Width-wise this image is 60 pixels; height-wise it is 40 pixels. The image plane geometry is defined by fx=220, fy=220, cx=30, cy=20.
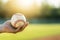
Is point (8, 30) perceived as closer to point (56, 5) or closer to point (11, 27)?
point (11, 27)

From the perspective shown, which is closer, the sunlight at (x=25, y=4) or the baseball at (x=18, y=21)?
the baseball at (x=18, y=21)

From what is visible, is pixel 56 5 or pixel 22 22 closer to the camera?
pixel 22 22

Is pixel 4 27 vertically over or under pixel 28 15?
Result: over

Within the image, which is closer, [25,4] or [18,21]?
[18,21]

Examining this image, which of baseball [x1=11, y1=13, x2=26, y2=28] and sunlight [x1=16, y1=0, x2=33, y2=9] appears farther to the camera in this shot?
sunlight [x1=16, y1=0, x2=33, y2=9]

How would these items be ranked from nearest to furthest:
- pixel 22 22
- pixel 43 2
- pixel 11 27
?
pixel 22 22 → pixel 11 27 → pixel 43 2

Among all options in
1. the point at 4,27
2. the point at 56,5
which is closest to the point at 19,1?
the point at 56,5

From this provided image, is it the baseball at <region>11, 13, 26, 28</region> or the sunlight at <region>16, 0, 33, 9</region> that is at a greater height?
the baseball at <region>11, 13, 26, 28</region>

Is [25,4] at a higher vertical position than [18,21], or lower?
lower

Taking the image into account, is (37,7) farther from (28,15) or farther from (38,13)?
(28,15)

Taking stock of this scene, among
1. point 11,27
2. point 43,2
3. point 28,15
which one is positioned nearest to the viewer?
point 11,27

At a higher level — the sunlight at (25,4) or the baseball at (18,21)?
the baseball at (18,21)
